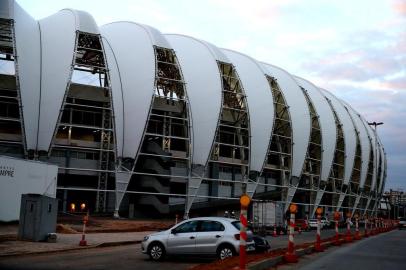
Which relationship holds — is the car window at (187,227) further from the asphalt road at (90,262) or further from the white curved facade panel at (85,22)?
the white curved facade panel at (85,22)

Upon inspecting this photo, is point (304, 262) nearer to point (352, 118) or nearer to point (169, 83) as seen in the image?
point (169, 83)

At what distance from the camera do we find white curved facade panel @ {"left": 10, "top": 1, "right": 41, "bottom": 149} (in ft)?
142

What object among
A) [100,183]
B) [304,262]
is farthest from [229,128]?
[304,262]

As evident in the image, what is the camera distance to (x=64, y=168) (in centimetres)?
4438

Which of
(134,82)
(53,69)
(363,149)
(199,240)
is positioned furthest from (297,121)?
(199,240)

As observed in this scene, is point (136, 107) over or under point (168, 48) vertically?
under

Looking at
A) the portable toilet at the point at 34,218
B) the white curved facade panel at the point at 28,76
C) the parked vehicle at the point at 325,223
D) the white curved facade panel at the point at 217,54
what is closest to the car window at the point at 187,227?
the portable toilet at the point at 34,218

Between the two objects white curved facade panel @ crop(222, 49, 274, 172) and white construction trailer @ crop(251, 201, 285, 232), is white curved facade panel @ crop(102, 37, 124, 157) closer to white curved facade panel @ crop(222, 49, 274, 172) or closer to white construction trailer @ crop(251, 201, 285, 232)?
white construction trailer @ crop(251, 201, 285, 232)

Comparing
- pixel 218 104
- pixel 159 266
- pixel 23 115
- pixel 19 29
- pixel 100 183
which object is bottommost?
pixel 159 266

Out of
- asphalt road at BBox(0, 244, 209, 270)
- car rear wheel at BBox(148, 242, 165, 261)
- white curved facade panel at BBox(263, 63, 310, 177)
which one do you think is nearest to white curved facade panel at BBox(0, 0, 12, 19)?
asphalt road at BBox(0, 244, 209, 270)

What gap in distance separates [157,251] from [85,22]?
1408 inches

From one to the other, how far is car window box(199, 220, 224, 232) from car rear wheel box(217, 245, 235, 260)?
55cm

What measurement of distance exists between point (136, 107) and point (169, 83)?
417 inches

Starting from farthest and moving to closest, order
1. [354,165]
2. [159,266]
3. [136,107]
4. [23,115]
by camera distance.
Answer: [354,165]
[136,107]
[23,115]
[159,266]
